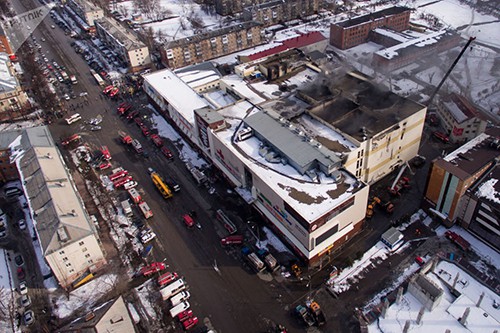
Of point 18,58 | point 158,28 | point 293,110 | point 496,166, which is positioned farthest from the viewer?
point 158,28

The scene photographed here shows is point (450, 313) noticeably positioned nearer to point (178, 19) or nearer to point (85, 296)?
point (85, 296)

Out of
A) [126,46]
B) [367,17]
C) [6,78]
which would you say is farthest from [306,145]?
[6,78]

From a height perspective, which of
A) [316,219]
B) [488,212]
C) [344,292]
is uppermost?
[316,219]

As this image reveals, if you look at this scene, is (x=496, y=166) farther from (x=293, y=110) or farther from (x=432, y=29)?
(x=432, y=29)

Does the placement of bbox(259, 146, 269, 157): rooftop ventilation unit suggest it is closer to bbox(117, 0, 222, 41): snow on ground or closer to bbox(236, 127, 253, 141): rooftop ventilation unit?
bbox(236, 127, 253, 141): rooftop ventilation unit

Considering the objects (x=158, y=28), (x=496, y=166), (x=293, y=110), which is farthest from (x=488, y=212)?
(x=158, y=28)

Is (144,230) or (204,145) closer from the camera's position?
(144,230)
